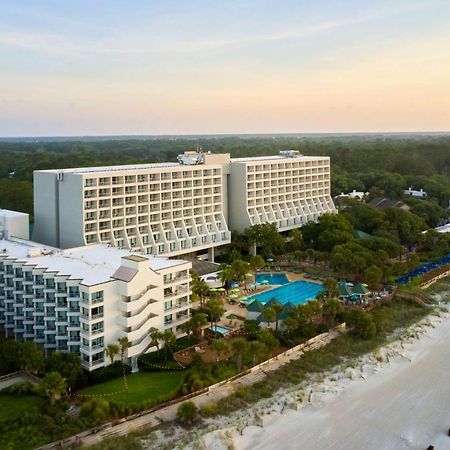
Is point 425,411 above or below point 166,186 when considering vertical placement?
below

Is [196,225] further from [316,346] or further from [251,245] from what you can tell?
[316,346]

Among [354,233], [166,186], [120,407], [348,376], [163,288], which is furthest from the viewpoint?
[354,233]

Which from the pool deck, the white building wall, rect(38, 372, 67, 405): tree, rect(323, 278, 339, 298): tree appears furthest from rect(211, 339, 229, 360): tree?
the white building wall

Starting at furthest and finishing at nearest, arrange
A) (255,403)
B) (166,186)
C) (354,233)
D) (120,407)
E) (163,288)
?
(354,233)
(166,186)
(163,288)
(255,403)
(120,407)

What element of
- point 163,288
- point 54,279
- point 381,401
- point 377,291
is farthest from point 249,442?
point 377,291

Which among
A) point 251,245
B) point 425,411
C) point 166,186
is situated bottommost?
point 425,411

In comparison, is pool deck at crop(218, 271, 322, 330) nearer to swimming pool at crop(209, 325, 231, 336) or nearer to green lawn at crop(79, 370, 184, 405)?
swimming pool at crop(209, 325, 231, 336)

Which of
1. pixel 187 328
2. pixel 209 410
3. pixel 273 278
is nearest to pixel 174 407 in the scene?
pixel 209 410

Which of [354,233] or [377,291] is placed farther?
[354,233]

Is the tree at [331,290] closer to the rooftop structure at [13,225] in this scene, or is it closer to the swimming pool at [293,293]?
the swimming pool at [293,293]
